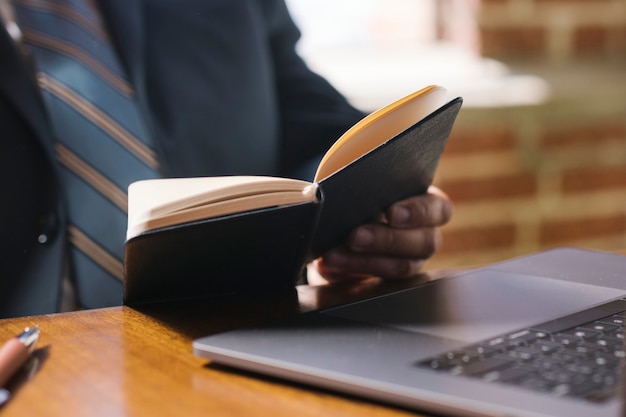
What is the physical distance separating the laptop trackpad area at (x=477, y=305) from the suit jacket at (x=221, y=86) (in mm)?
552

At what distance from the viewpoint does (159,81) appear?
1.28 metres

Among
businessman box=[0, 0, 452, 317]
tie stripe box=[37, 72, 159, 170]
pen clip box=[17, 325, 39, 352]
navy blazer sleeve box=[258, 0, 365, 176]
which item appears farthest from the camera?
navy blazer sleeve box=[258, 0, 365, 176]

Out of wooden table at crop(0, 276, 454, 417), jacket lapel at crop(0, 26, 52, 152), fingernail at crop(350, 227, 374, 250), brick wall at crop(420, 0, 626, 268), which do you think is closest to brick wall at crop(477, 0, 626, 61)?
brick wall at crop(420, 0, 626, 268)

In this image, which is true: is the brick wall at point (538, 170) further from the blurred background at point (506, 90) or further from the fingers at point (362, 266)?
the fingers at point (362, 266)

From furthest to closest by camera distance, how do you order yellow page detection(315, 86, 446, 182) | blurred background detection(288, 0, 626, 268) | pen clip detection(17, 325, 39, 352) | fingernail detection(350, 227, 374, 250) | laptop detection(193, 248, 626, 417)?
blurred background detection(288, 0, 626, 268) → fingernail detection(350, 227, 374, 250) → yellow page detection(315, 86, 446, 182) → pen clip detection(17, 325, 39, 352) → laptop detection(193, 248, 626, 417)

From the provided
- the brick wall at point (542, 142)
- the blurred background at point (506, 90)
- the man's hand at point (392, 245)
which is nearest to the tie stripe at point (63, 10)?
the man's hand at point (392, 245)

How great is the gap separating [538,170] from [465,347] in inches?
67.9

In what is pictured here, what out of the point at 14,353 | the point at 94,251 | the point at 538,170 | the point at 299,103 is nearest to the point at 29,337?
the point at 14,353

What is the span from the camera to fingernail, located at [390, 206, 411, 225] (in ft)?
2.84

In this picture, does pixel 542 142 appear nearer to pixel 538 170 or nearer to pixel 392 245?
pixel 538 170

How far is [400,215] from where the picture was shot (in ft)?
2.86

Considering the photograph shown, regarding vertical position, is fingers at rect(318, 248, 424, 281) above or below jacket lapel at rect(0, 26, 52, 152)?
below

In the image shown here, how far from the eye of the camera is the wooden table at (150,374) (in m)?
0.51

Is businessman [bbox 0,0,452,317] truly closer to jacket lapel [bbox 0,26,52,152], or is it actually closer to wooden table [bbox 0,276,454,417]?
jacket lapel [bbox 0,26,52,152]
